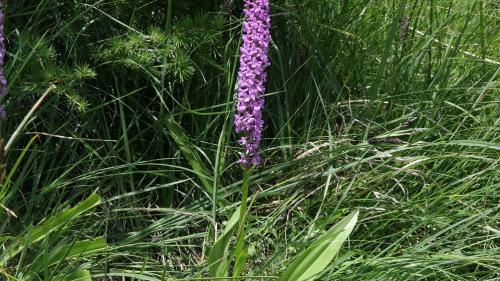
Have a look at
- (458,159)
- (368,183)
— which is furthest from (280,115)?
(458,159)

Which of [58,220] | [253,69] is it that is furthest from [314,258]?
[58,220]

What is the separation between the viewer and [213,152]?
8.56 feet

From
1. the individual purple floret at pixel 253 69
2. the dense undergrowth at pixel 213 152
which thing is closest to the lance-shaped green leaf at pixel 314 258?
the dense undergrowth at pixel 213 152

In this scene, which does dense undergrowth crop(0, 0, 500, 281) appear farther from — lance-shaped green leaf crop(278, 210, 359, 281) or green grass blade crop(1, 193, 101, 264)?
lance-shaped green leaf crop(278, 210, 359, 281)

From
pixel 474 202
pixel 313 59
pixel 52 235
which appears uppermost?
pixel 313 59

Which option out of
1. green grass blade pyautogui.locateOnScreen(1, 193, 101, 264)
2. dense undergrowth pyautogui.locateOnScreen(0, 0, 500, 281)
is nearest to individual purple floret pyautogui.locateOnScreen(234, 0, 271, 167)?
dense undergrowth pyautogui.locateOnScreen(0, 0, 500, 281)

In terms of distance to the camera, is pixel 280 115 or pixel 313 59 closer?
pixel 280 115

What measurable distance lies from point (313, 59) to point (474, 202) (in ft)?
3.00

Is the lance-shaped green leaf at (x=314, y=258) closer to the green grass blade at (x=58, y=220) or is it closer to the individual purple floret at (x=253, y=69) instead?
the individual purple floret at (x=253, y=69)

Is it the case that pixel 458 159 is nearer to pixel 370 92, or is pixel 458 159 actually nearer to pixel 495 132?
pixel 495 132

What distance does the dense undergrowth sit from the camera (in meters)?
2.15

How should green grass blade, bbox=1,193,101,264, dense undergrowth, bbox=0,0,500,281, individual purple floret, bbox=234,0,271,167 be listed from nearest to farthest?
individual purple floret, bbox=234,0,271,167
green grass blade, bbox=1,193,101,264
dense undergrowth, bbox=0,0,500,281

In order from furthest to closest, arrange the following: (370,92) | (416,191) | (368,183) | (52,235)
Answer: (370,92), (416,191), (368,183), (52,235)

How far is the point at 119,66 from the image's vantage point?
2.49 meters
